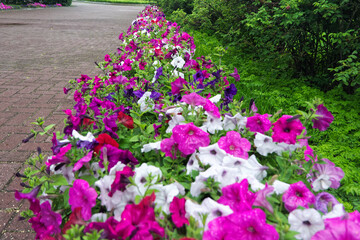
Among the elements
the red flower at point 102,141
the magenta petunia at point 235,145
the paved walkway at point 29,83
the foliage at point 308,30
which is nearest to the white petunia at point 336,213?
the magenta petunia at point 235,145

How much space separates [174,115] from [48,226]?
0.77 meters

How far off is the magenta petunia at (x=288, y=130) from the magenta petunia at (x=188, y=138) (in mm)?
315

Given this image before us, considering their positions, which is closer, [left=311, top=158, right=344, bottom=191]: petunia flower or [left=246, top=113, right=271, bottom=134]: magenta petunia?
[left=311, top=158, right=344, bottom=191]: petunia flower

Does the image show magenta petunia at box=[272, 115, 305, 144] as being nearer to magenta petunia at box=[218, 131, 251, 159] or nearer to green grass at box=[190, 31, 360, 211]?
magenta petunia at box=[218, 131, 251, 159]

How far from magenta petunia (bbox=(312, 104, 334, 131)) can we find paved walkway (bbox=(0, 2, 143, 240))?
1.90m

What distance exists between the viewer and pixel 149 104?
195cm

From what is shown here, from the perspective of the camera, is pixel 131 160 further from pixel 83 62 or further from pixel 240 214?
pixel 83 62

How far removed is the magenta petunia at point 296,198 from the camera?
1063 millimetres

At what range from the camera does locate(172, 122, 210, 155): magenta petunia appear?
1.31m

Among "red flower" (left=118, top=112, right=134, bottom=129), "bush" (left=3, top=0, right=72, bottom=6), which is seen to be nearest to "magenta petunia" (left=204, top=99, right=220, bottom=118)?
"red flower" (left=118, top=112, right=134, bottom=129)

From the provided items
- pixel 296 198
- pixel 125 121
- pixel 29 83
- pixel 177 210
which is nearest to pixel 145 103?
pixel 125 121

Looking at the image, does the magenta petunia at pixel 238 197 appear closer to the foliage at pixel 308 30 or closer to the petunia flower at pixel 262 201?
the petunia flower at pixel 262 201

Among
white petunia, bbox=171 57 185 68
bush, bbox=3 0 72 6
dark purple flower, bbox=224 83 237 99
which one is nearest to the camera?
dark purple flower, bbox=224 83 237 99

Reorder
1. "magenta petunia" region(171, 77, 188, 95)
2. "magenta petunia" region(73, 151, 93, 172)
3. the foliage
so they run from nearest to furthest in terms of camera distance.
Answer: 1. "magenta petunia" region(73, 151, 93, 172)
2. "magenta petunia" region(171, 77, 188, 95)
3. the foliage
